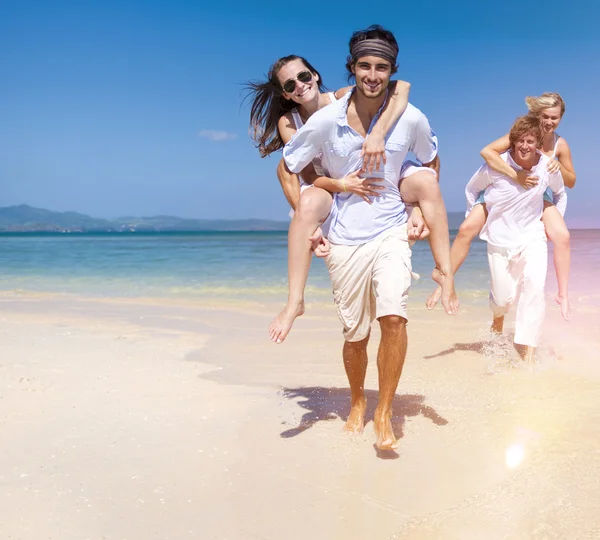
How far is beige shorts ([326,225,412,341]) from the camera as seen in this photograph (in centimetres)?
434

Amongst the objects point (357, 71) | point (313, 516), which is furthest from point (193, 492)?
point (357, 71)

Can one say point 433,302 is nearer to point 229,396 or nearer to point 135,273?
point 229,396

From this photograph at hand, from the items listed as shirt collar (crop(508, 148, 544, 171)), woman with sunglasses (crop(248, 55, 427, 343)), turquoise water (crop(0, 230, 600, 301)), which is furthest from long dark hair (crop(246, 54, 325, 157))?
turquoise water (crop(0, 230, 600, 301))

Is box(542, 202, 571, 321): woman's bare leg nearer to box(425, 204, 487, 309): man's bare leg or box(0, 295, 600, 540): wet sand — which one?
box(425, 204, 487, 309): man's bare leg

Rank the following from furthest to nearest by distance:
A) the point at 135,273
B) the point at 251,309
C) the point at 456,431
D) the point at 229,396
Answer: the point at 135,273 → the point at 251,309 → the point at 229,396 → the point at 456,431

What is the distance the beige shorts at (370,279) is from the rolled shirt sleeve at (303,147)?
559mm

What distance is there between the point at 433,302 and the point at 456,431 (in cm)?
106

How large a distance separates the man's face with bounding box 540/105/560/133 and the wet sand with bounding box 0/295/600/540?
6.98 feet

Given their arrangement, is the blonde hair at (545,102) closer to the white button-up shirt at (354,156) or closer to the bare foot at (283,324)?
the white button-up shirt at (354,156)

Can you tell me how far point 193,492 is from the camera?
3.82 m

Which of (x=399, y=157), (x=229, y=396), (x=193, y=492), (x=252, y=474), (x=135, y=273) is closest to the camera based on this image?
(x=193, y=492)

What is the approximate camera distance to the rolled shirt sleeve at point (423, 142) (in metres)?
4.38

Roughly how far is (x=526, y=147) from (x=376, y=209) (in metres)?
2.59

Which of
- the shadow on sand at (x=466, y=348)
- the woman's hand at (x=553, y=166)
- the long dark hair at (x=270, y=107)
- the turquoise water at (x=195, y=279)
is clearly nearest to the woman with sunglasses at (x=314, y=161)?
the long dark hair at (x=270, y=107)
